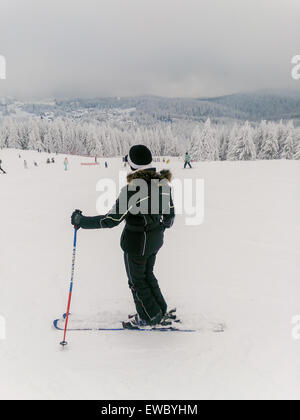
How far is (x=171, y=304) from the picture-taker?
445 cm

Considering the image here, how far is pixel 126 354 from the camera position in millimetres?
3342

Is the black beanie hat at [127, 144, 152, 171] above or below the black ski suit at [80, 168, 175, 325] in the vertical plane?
above

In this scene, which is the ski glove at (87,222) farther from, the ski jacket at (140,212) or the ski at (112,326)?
the ski at (112,326)

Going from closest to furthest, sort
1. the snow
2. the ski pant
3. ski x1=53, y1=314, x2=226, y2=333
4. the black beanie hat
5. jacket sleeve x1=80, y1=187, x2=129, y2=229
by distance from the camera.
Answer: the snow, jacket sleeve x1=80, y1=187, x2=129, y2=229, the black beanie hat, the ski pant, ski x1=53, y1=314, x2=226, y2=333

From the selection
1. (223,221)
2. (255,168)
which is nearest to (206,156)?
(255,168)

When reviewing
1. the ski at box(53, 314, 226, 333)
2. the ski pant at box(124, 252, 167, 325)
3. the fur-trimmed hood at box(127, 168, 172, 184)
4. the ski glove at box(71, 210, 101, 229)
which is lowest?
the ski at box(53, 314, 226, 333)

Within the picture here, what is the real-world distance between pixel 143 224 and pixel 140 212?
15cm

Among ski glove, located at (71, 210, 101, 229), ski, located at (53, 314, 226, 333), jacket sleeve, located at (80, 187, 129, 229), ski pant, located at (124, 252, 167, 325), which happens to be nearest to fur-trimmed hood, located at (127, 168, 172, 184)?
jacket sleeve, located at (80, 187, 129, 229)

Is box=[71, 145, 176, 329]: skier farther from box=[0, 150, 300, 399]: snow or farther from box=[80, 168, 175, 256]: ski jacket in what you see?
box=[0, 150, 300, 399]: snow

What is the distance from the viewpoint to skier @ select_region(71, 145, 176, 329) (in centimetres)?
325

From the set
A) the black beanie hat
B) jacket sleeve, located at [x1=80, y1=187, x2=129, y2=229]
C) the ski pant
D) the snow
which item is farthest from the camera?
the ski pant

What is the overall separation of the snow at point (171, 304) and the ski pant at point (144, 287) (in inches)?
10.5

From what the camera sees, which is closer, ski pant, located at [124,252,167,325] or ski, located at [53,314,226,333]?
ski pant, located at [124,252,167,325]

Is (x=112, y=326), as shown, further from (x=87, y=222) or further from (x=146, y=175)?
(x=146, y=175)
